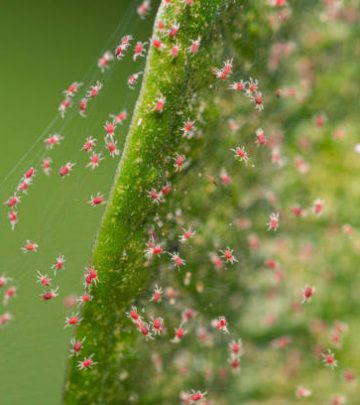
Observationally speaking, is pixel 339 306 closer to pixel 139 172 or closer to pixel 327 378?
pixel 327 378

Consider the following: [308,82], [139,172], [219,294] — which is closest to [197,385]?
[219,294]

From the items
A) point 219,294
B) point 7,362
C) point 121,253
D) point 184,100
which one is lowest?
point 7,362

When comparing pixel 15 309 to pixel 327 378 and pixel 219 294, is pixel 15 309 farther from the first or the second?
pixel 327 378

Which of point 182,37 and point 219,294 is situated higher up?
point 182,37

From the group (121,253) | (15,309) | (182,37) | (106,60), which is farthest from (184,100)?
(15,309)

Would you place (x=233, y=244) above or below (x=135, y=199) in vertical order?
A: below

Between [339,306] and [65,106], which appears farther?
[65,106]
